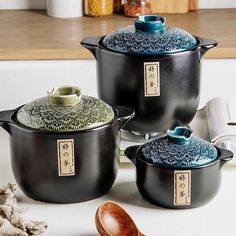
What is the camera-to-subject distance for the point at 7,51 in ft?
7.68

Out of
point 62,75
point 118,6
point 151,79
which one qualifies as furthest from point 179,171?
point 118,6

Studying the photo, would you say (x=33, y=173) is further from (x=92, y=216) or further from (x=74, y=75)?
(x=74, y=75)

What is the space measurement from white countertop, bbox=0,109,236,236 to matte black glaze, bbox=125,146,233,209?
0.8 inches

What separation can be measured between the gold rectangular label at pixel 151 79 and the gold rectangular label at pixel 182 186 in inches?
A: 10.6

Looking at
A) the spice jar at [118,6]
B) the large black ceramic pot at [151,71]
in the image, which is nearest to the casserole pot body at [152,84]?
the large black ceramic pot at [151,71]

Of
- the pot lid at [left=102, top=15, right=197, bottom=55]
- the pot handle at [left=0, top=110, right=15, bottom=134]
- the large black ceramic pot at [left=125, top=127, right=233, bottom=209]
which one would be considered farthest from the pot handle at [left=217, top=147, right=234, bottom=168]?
the pot handle at [left=0, top=110, right=15, bottom=134]

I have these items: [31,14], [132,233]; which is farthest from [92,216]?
[31,14]

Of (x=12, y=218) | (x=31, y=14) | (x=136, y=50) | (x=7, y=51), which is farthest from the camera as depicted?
(x=31, y=14)

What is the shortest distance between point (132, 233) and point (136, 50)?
402 mm

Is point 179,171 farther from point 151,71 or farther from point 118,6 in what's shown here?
point 118,6

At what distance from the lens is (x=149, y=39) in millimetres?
1393

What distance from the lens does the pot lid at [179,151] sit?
1188 millimetres

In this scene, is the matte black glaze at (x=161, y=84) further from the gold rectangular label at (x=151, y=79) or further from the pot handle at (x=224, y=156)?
the pot handle at (x=224, y=156)

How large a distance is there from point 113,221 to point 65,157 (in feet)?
0.44
